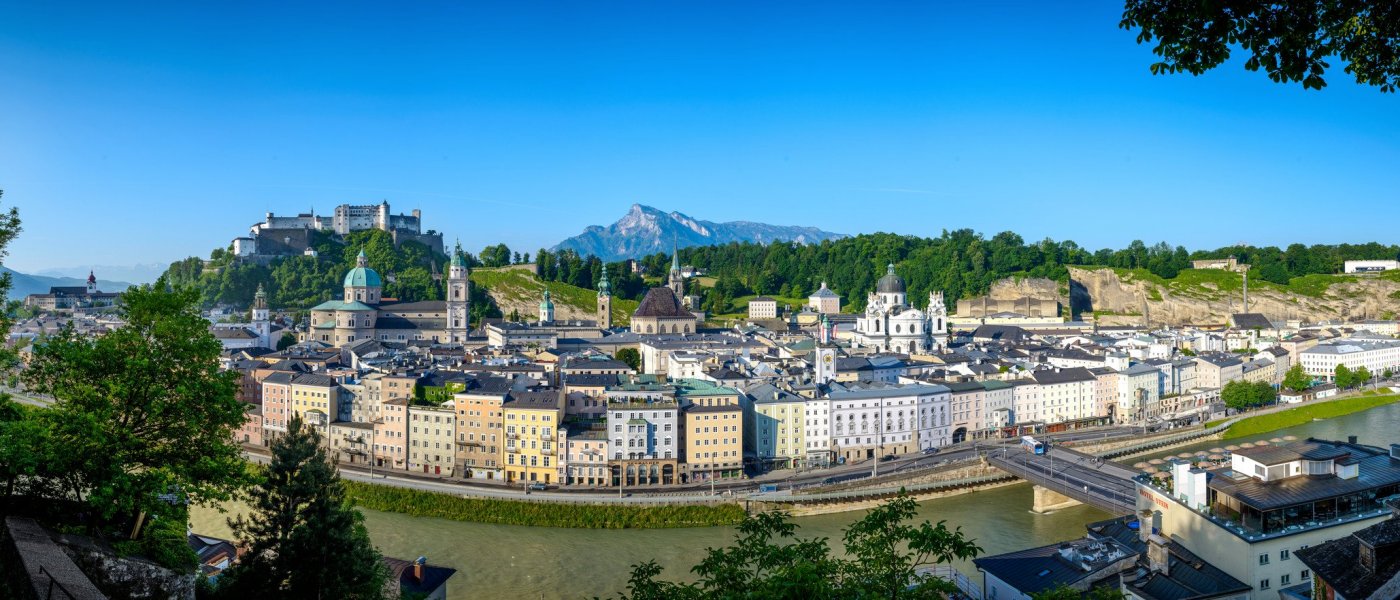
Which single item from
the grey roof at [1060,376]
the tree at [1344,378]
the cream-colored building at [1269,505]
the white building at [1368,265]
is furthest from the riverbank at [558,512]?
the white building at [1368,265]

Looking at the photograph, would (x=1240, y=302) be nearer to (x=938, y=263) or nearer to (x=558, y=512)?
(x=938, y=263)

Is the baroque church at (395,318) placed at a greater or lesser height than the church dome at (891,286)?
lesser

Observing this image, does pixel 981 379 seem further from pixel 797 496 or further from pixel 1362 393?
pixel 1362 393

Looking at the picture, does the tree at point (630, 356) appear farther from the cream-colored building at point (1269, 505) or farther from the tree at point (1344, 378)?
the cream-colored building at point (1269, 505)

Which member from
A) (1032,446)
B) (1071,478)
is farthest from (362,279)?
(1071,478)

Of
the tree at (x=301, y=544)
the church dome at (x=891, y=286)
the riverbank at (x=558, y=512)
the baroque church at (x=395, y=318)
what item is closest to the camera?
the tree at (x=301, y=544)

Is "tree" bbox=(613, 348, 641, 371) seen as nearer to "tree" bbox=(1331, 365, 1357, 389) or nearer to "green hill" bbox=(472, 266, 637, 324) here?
"green hill" bbox=(472, 266, 637, 324)
